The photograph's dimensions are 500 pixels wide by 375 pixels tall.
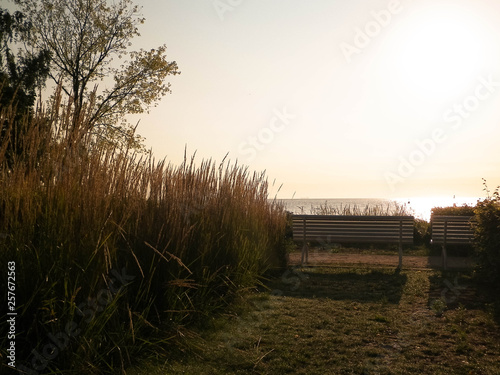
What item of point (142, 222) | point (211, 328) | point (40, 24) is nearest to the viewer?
point (142, 222)

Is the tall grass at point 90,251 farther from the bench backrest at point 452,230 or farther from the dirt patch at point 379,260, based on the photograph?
the bench backrest at point 452,230

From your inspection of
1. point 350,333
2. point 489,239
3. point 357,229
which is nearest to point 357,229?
point 357,229

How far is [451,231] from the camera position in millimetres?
8703

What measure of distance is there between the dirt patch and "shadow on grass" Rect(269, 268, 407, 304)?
0.88m

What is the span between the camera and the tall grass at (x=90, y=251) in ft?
10.0

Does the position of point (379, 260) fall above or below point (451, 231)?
below

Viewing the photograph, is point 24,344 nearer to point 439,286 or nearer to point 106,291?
point 106,291

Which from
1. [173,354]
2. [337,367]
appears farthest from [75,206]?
[337,367]

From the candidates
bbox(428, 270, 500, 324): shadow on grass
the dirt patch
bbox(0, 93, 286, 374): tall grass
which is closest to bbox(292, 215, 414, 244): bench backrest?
the dirt patch

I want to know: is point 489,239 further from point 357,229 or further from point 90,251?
point 90,251

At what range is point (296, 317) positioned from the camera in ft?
17.1

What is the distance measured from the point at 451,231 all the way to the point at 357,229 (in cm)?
154

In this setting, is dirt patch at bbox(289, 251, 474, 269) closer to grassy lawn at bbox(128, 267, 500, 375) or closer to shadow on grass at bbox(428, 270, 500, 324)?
shadow on grass at bbox(428, 270, 500, 324)

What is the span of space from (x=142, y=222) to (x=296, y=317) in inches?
77.6
